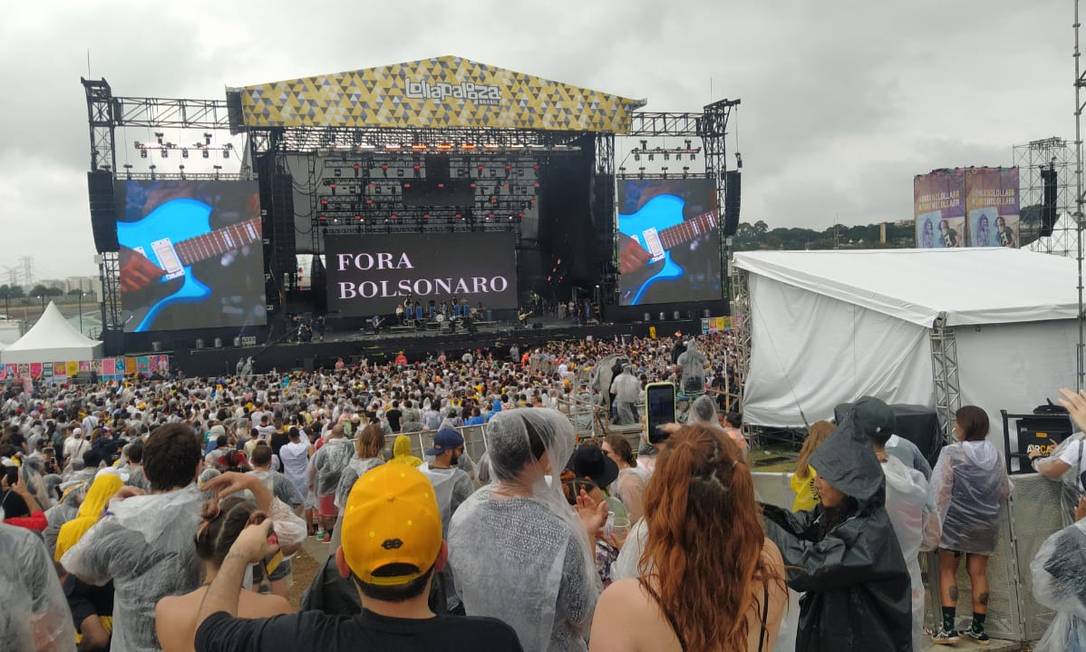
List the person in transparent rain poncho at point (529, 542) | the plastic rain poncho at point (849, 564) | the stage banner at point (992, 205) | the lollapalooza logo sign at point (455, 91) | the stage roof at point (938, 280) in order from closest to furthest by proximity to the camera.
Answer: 1. the person in transparent rain poncho at point (529, 542)
2. the plastic rain poncho at point (849, 564)
3. the stage roof at point (938, 280)
4. the lollapalooza logo sign at point (455, 91)
5. the stage banner at point (992, 205)

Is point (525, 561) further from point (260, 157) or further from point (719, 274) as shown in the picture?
point (719, 274)

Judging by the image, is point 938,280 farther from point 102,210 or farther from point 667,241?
point 102,210

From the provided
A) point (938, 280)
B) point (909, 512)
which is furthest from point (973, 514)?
point (938, 280)

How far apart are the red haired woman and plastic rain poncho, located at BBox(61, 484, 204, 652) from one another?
1459 millimetres

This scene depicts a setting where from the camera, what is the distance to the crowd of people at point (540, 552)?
1.62 meters

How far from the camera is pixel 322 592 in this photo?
2.26 metres

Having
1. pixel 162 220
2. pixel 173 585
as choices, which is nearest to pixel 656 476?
pixel 173 585

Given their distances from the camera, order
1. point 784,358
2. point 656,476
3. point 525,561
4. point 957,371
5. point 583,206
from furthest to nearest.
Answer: point 583,206 < point 784,358 < point 957,371 < point 525,561 < point 656,476

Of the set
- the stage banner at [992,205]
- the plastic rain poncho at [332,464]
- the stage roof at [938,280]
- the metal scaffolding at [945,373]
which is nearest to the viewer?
the plastic rain poncho at [332,464]

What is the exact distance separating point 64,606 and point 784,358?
8975mm

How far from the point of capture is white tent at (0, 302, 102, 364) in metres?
20.4

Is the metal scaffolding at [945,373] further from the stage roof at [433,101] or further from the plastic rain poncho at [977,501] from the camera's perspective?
the stage roof at [433,101]

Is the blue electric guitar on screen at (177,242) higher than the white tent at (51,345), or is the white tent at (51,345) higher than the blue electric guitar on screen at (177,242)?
the blue electric guitar on screen at (177,242)

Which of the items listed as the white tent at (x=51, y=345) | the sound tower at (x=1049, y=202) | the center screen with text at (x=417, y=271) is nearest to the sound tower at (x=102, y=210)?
the white tent at (x=51, y=345)
